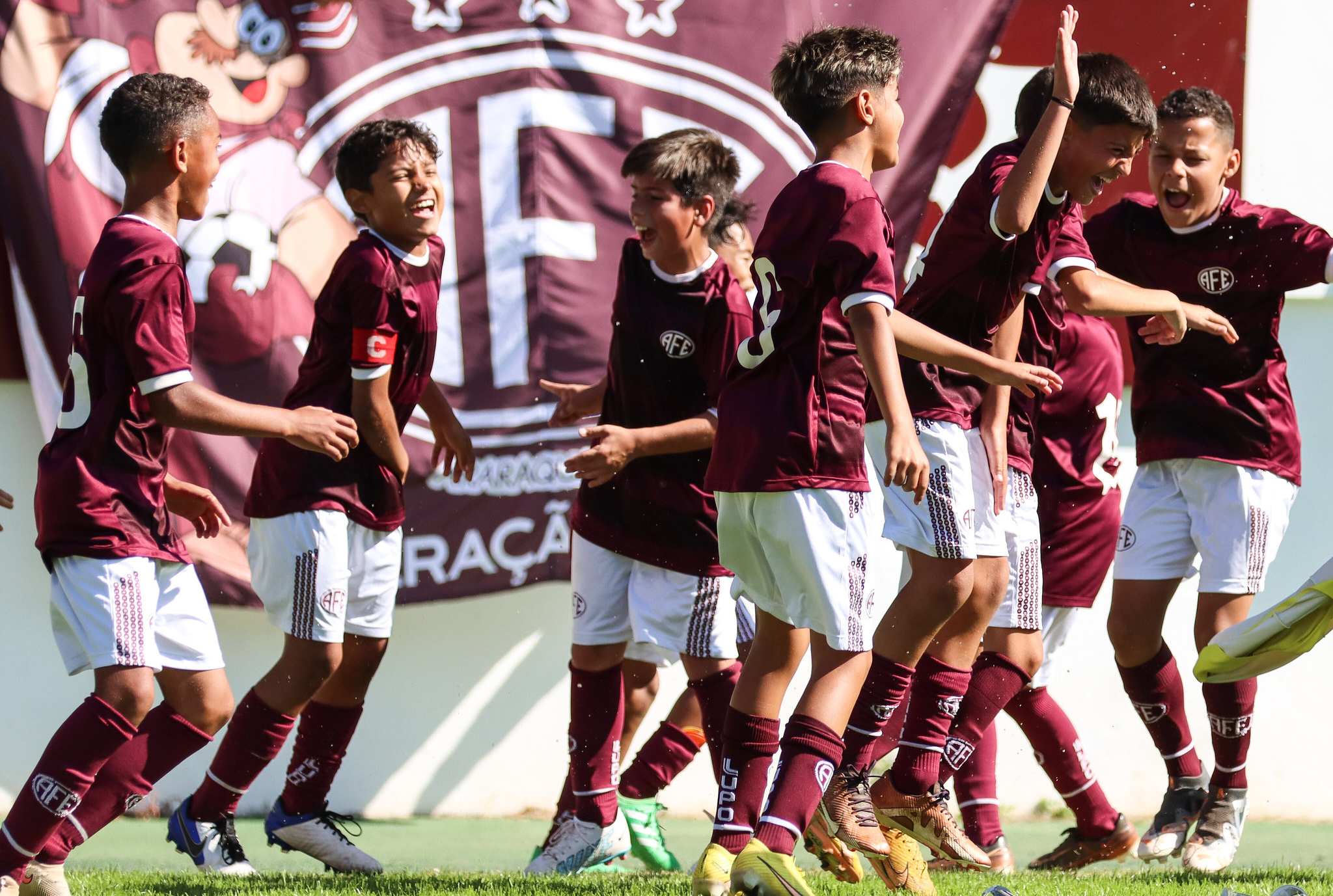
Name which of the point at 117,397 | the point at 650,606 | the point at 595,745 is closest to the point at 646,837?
the point at 595,745

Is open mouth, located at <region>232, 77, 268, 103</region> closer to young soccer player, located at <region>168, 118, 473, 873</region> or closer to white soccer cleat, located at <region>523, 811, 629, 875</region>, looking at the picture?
young soccer player, located at <region>168, 118, 473, 873</region>

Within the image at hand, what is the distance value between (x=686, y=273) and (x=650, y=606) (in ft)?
2.88

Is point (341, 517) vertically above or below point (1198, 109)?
below

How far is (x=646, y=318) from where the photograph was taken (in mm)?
3715

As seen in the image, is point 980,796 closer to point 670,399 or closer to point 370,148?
point 670,399

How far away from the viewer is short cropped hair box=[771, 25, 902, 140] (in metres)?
2.78

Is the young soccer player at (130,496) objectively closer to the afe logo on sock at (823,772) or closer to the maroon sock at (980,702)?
the afe logo on sock at (823,772)

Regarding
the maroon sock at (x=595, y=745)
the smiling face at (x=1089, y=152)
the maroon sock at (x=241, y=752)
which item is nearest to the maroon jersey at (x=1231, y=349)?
the smiling face at (x=1089, y=152)

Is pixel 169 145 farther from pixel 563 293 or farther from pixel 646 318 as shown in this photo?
pixel 563 293

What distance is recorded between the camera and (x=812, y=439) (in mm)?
2705

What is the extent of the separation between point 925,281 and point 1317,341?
2.54 m

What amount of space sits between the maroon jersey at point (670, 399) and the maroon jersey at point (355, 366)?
1.79 ft

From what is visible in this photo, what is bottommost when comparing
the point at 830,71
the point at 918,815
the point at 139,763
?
the point at 918,815

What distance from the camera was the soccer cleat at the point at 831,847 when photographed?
117 inches
